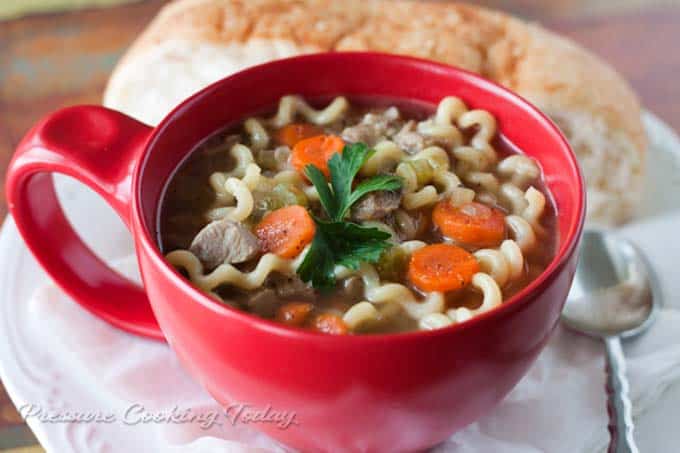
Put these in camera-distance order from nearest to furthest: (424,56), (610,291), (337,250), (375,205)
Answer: (337,250), (375,205), (610,291), (424,56)

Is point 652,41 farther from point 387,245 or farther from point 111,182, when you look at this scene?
point 111,182

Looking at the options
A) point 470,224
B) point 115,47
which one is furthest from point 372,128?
point 115,47

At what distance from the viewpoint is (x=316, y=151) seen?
2.21m

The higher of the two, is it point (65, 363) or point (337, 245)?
point (337, 245)

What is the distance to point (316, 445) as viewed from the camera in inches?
73.2

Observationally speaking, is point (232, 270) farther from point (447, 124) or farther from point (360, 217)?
point (447, 124)

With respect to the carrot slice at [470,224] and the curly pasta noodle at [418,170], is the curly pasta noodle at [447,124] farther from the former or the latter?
the carrot slice at [470,224]

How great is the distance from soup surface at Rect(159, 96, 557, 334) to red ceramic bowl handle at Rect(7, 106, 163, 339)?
0.52 feet

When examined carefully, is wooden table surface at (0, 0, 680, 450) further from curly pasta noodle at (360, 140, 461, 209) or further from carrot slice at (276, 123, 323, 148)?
curly pasta noodle at (360, 140, 461, 209)

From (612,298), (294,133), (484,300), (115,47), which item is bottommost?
(612,298)

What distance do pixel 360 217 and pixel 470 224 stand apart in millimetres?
250

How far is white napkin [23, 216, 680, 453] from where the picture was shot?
201 centimetres

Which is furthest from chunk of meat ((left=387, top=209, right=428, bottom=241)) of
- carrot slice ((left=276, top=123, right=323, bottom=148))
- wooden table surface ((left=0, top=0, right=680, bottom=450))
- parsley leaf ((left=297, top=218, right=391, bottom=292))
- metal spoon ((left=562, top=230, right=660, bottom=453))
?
wooden table surface ((left=0, top=0, right=680, bottom=450))

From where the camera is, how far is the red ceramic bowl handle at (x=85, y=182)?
203cm
